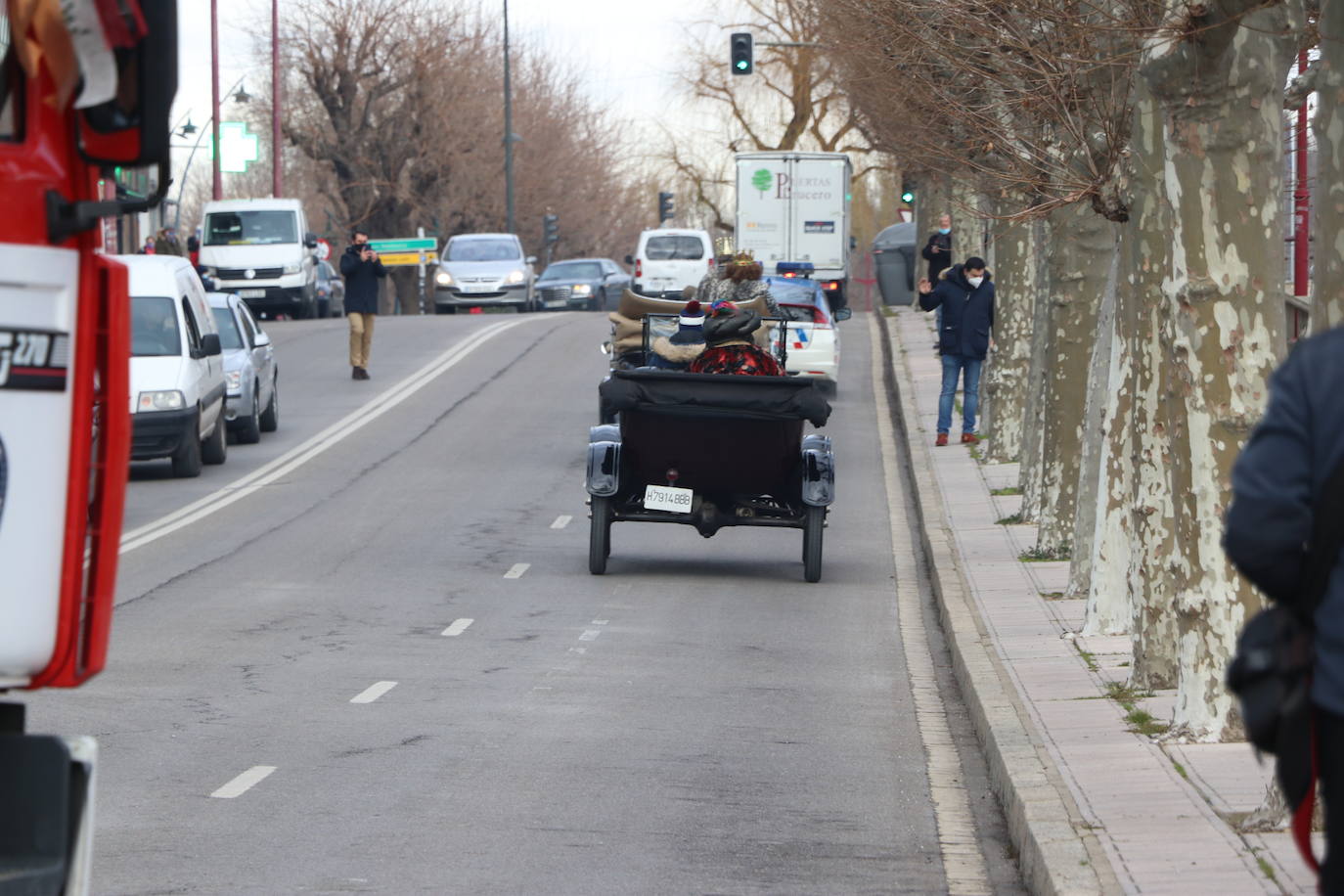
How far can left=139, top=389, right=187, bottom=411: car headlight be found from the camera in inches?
807

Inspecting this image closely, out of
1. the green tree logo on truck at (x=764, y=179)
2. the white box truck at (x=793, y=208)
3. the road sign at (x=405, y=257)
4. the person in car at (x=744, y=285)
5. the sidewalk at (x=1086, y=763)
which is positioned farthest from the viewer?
the road sign at (x=405, y=257)

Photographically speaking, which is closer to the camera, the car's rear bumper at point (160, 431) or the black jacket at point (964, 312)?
the car's rear bumper at point (160, 431)

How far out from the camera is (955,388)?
23.8 meters

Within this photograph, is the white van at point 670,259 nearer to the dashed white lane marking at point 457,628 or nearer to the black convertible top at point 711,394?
the black convertible top at point 711,394

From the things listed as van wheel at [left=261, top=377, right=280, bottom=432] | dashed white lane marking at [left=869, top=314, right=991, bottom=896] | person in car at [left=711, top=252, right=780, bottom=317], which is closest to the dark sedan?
A: van wheel at [left=261, top=377, right=280, bottom=432]

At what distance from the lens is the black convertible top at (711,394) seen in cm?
1416

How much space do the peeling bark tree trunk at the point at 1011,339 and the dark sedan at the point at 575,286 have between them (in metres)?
32.5

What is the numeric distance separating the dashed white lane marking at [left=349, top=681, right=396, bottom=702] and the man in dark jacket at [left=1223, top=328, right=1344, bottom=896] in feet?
22.2

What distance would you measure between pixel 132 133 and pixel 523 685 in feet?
20.4

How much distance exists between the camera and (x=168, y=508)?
19.0m

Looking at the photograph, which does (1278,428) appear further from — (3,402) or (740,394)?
(740,394)

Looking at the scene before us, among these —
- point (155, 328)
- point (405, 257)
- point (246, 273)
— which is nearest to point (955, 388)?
point (155, 328)

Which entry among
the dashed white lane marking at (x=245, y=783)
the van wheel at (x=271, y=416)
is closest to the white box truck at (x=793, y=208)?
the van wheel at (x=271, y=416)

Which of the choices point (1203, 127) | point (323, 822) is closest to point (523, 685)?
point (323, 822)
